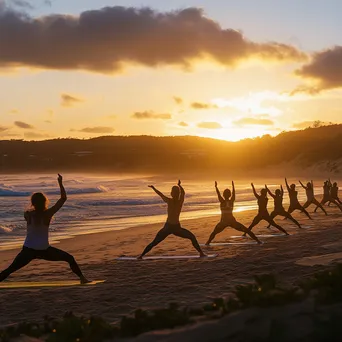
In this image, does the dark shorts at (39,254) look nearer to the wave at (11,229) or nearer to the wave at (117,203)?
the wave at (11,229)

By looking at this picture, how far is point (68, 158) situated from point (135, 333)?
135 m

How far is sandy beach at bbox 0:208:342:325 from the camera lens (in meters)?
8.43

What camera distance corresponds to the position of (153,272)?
10.9 metres

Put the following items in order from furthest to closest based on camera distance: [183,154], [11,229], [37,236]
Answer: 1. [183,154]
2. [11,229]
3. [37,236]

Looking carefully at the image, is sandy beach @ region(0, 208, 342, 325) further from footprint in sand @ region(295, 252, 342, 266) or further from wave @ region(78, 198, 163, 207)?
wave @ region(78, 198, 163, 207)

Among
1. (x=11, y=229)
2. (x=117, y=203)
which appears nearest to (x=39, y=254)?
(x=11, y=229)

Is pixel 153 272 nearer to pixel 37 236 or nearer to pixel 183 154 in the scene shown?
pixel 37 236

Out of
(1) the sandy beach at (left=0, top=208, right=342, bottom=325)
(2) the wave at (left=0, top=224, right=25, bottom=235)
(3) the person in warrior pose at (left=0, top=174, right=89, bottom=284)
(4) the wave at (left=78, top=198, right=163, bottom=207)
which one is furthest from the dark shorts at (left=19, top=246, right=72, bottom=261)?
(4) the wave at (left=78, top=198, right=163, bottom=207)

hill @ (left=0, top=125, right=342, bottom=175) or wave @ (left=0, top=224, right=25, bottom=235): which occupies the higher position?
hill @ (left=0, top=125, right=342, bottom=175)

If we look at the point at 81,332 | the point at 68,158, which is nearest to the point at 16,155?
the point at 68,158

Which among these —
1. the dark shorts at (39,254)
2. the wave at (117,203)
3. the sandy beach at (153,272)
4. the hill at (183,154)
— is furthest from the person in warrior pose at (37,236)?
the hill at (183,154)

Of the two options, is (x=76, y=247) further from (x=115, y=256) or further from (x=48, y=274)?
(x=48, y=274)

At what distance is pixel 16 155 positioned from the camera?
142m

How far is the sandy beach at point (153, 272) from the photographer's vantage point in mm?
8430
